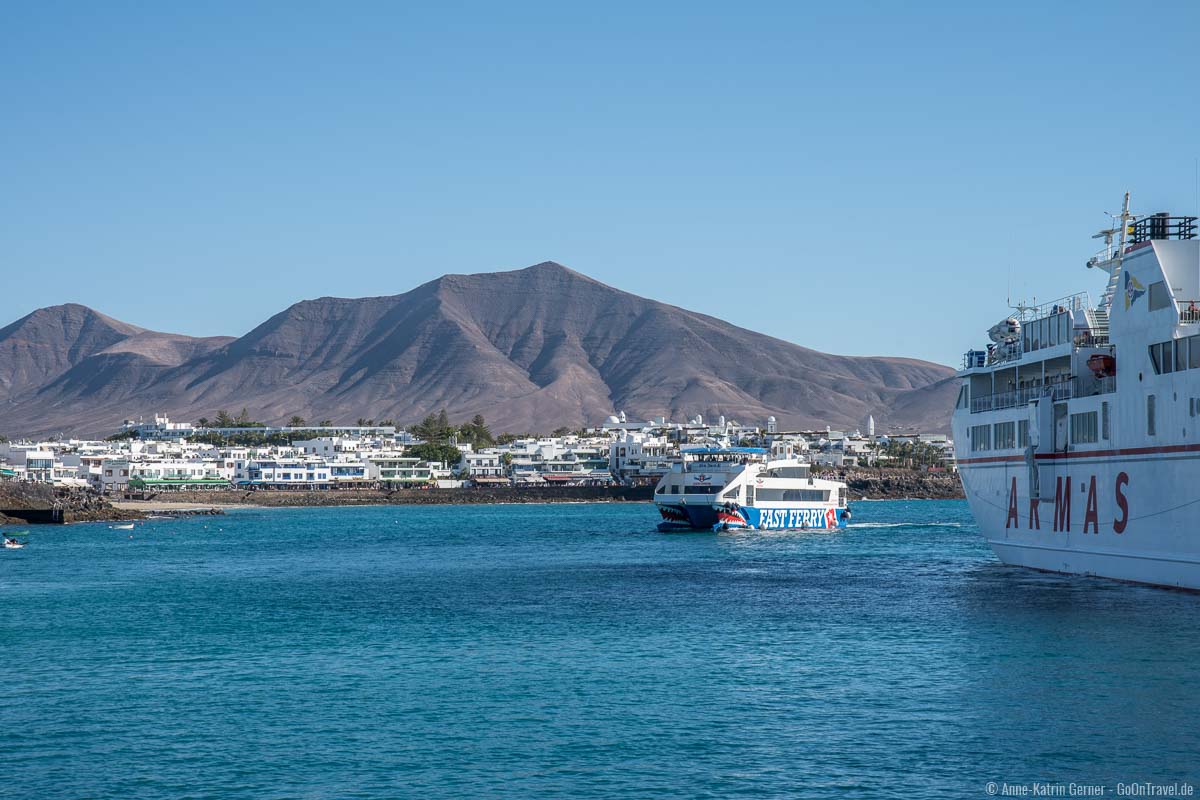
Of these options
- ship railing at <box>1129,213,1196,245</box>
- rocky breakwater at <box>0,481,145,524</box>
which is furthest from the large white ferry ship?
rocky breakwater at <box>0,481,145,524</box>

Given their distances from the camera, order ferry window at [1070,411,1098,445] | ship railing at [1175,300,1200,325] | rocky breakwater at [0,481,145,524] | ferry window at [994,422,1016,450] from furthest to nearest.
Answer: rocky breakwater at [0,481,145,524]
ferry window at [994,422,1016,450]
ferry window at [1070,411,1098,445]
ship railing at [1175,300,1200,325]

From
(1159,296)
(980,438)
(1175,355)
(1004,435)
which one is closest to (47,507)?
(980,438)

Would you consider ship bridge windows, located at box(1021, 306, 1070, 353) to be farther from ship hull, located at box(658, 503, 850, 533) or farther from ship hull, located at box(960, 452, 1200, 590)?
ship hull, located at box(658, 503, 850, 533)

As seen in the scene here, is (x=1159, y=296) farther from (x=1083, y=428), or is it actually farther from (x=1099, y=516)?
(x=1099, y=516)

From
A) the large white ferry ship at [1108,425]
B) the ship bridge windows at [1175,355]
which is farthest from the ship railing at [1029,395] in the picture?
the ship bridge windows at [1175,355]

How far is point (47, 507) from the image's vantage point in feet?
422

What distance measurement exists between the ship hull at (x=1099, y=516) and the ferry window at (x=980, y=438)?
862 mm

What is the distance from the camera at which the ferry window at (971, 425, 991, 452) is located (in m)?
56.9

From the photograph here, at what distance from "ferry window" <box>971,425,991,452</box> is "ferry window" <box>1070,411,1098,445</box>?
842 centimetres

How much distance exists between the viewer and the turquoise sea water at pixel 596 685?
23219 mm

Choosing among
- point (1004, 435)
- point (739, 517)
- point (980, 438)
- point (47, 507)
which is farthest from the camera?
point (47, 507)

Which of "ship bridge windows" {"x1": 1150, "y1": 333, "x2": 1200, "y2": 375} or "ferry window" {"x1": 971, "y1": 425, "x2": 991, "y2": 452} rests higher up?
"ship bridge windows" {"x1": 1150, "y1": 333, "x2": 1200, "y2": 375}

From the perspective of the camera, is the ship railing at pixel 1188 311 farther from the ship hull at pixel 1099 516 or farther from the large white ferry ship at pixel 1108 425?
the ship hull at pixel 1099 516

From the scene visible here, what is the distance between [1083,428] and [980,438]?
34.2 feet
